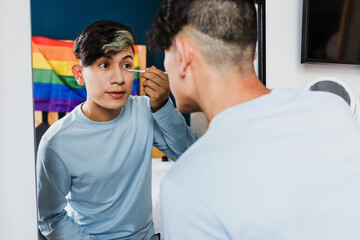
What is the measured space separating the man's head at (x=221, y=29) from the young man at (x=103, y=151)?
31 cm

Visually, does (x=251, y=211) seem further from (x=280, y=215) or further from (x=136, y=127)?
(x=136, y=127)

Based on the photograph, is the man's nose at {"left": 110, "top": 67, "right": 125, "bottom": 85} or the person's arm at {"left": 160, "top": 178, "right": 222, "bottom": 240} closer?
the person's arm at {"left": 160, "top": 178, "right": 222, "bottom": 240}

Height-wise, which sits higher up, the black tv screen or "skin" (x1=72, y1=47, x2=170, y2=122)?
the black tv screen

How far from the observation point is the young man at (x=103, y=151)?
2.91ft

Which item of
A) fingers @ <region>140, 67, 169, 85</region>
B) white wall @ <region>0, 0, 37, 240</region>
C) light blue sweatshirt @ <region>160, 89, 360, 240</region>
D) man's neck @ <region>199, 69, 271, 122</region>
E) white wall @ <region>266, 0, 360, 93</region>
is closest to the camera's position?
light blue sweatshirt @ <region>160, 89, 360, 240</region>

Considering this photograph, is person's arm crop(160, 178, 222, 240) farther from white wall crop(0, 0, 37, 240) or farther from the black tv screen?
the black tv screen

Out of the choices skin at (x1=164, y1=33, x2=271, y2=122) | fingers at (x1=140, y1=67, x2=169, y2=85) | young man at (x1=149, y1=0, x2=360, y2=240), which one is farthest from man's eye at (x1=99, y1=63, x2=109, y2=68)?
young man at (x1=149, y1=0, x2=360, y2=240)

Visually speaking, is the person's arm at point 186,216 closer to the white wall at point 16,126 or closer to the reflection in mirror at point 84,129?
the reflection in mirror at point 84,129

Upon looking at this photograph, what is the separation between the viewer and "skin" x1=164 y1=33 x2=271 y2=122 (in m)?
0.64

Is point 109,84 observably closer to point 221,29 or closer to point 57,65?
point 57,65

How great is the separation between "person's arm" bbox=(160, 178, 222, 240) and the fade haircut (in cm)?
31

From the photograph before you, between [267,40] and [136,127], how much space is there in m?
0.80

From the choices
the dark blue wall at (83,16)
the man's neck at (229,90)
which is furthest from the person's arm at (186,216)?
the dark blue wall at (83,16)

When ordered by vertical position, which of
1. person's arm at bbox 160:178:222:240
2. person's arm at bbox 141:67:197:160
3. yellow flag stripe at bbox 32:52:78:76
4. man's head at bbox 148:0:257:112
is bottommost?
person's arm at bbox 160:178:222:240
